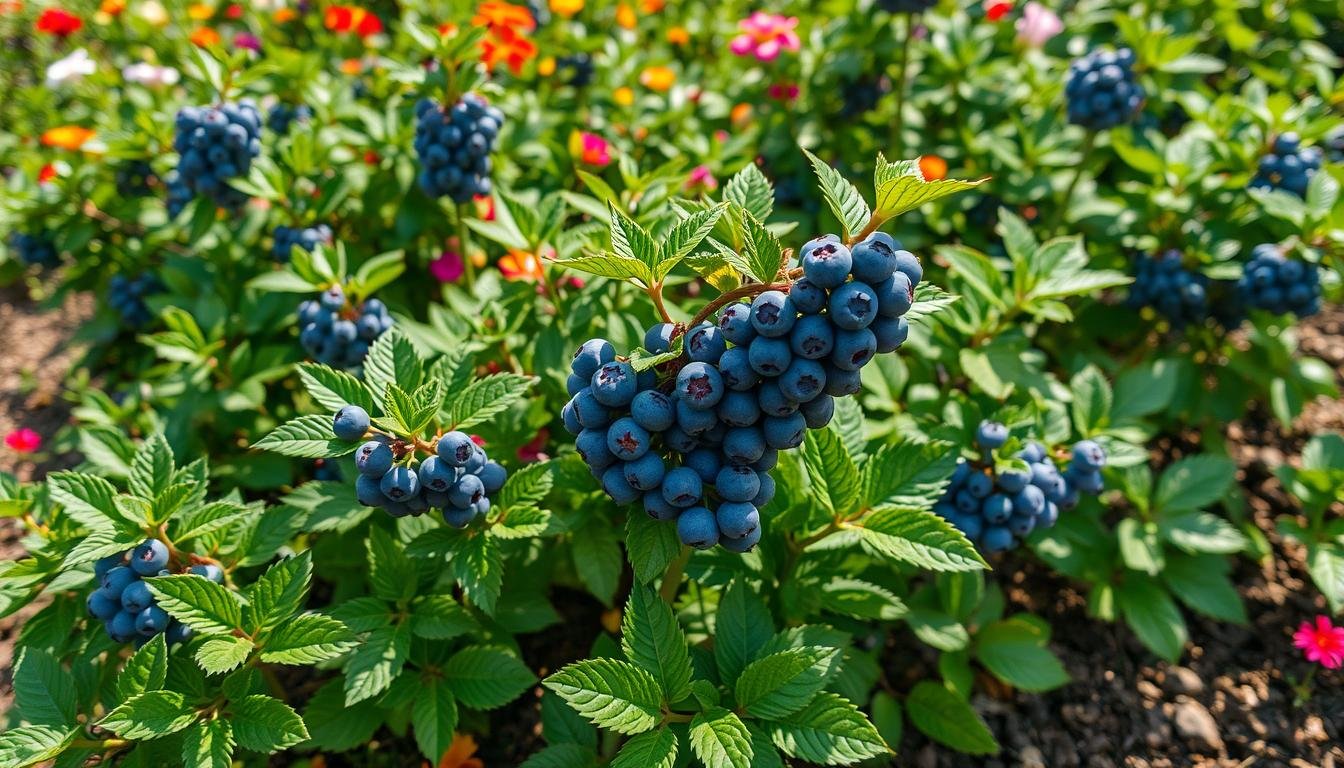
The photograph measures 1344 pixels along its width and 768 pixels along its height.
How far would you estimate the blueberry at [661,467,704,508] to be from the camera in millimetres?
1665

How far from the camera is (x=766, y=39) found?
4.02 m

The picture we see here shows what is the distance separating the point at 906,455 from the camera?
7.35 feet

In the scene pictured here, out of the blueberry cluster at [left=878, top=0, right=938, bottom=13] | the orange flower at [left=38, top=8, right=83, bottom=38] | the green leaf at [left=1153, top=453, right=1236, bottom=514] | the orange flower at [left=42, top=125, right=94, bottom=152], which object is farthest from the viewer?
the orange flower at [left=38, top=8, right=83, bottom=38]

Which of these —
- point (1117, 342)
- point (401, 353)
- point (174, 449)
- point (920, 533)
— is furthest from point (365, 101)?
point (1117, 342)

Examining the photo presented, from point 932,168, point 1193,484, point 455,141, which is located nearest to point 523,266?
point 455,141

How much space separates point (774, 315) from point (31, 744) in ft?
6.69

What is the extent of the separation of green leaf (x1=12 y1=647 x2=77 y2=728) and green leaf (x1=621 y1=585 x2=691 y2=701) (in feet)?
4.75

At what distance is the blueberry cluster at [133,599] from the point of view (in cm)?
205

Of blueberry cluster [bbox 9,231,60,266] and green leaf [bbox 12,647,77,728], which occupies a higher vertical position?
blueberry cluster [bbox 9,231,60,266]

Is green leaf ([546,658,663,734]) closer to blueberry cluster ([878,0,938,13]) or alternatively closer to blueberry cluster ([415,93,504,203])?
blueberry cluster ([415,93,504,203])

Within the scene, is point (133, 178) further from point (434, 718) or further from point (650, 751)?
point (650, 751)

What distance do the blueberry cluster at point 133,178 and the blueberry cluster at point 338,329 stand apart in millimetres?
1911

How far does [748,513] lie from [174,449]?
2.12 meters

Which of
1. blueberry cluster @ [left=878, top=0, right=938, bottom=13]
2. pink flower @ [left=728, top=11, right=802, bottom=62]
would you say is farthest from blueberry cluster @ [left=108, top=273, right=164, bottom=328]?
blueberry cluster @ [left=878, top=0, right=938, bottom=13]
